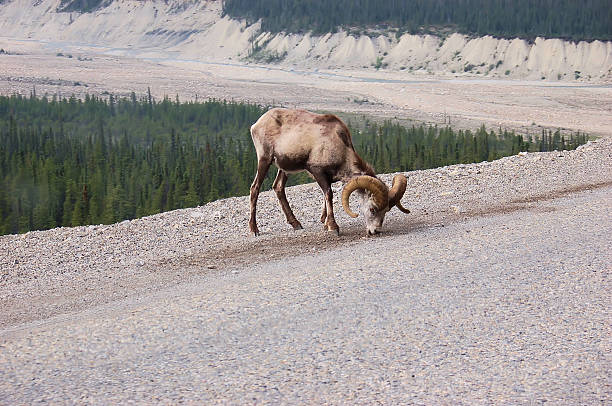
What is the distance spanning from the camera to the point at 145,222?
1880cm

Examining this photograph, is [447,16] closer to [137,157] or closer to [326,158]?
[137,157]

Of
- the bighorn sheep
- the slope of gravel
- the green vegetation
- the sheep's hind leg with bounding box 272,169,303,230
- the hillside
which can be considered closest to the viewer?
the slope of gravel

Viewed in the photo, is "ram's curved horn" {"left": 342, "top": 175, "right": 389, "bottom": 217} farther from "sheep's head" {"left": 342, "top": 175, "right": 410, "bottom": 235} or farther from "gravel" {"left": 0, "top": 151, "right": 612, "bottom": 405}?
"gravel" {"left": 0, "top": 151, "right": 612, "bottom": 405}

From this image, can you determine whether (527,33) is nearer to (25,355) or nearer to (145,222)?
(145,222)

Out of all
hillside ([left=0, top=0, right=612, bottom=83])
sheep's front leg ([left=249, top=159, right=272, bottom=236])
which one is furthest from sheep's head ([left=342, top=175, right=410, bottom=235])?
hillside ([left=0, top=0, right=612, bottom=83])

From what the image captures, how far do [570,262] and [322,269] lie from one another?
3.29 meters

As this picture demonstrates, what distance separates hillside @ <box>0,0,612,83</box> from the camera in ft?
279

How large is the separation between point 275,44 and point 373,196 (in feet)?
321

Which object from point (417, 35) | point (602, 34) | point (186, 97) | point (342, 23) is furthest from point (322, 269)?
point (342, 23)

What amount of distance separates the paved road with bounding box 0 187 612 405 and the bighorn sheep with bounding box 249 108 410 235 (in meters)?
1.79

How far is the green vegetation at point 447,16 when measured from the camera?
8944 centimetres

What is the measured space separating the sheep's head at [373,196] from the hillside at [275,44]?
6933 centimetres

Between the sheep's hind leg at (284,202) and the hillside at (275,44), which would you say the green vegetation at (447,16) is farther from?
the sheep's hind leg at (284,202)

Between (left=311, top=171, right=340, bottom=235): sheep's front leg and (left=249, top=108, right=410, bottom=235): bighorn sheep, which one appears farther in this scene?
(left=311, top=171, right=340, bottom=235): sheep's front leg
